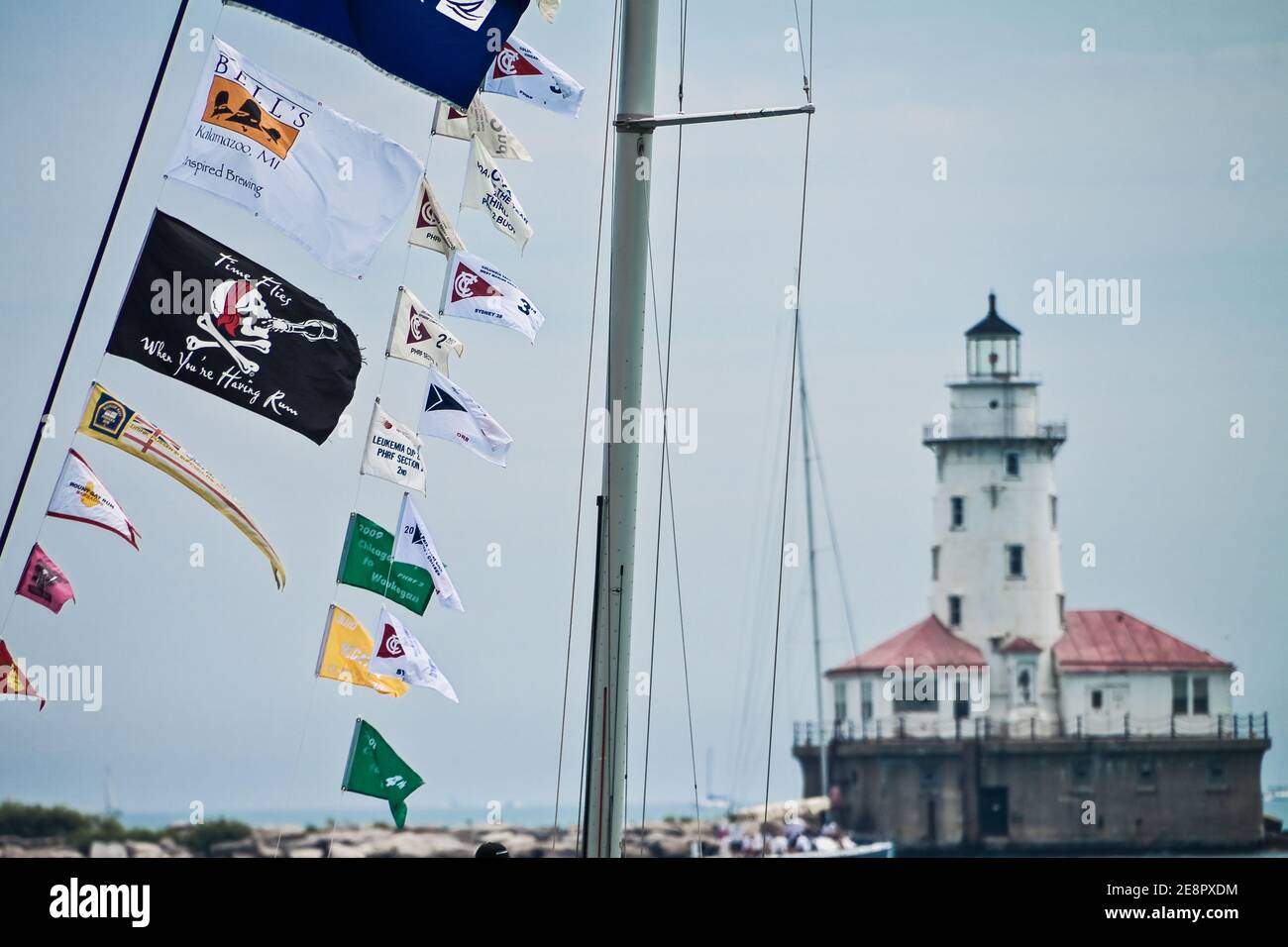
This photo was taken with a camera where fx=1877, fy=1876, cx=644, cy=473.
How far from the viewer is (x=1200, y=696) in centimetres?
9425

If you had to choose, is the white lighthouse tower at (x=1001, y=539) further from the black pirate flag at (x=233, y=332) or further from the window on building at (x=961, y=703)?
the black pirate flag at (x=233, y=332)

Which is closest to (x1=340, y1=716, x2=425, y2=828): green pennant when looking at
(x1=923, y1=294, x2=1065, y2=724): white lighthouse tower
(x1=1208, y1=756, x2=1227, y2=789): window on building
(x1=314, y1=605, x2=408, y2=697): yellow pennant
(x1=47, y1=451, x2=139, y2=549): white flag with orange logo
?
(x1=314, y1=605, x2=408, y2=697): yellow pennant

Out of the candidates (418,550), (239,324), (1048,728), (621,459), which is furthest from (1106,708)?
(239,324)

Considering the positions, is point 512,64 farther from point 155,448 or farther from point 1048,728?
point 1048,728

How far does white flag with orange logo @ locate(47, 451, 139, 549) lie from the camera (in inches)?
452

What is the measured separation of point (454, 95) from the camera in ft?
39.9

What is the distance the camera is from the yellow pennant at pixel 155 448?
11242 millimetres

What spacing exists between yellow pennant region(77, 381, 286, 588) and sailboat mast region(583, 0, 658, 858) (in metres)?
2.41

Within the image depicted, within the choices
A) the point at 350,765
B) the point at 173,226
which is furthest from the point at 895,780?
the point at 173,226

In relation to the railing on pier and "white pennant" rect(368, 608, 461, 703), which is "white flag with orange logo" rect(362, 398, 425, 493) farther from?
the railing on pier

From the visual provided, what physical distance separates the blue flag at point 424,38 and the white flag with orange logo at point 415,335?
4.92 meters

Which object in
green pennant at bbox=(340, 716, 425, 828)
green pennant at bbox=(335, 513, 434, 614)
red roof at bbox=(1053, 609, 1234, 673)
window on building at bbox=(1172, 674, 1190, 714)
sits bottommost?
green pennant at bbox=(340, 716, 425, 828)

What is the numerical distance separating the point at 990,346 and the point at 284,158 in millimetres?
85660

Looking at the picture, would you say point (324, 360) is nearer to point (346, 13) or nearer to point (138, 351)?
point (138, 351)
